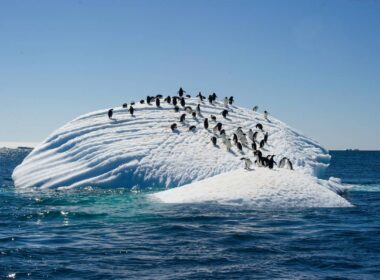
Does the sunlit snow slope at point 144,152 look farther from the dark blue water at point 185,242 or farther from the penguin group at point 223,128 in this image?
the dark blue water at point 185,242

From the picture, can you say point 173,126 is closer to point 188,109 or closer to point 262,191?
point 188,109

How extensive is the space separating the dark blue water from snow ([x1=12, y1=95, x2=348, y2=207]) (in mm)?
9430

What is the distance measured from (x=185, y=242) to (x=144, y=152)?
70.5 ft

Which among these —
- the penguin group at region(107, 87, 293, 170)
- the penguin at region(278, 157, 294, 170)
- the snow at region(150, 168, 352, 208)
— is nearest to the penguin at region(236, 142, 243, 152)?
the penguin group at region(107, 87, 293, 170)

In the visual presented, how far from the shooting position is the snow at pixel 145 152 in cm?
3738

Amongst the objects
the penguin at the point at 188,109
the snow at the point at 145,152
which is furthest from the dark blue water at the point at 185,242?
the penguin at the point at 188,109

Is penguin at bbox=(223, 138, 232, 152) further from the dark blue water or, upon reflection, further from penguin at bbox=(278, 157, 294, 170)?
the dark blue water

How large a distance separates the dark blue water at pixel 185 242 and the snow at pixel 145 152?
943cm

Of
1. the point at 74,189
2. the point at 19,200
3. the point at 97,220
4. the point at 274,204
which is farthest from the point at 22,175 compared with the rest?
the point at 274,204

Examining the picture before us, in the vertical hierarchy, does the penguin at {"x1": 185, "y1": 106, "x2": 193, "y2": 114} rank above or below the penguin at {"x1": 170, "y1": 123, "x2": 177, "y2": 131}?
above

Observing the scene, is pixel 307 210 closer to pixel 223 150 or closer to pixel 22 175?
pixel 223 150

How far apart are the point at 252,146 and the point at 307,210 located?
47.4ft

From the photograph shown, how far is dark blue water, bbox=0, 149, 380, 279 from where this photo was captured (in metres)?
14.0

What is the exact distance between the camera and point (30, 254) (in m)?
15.9
